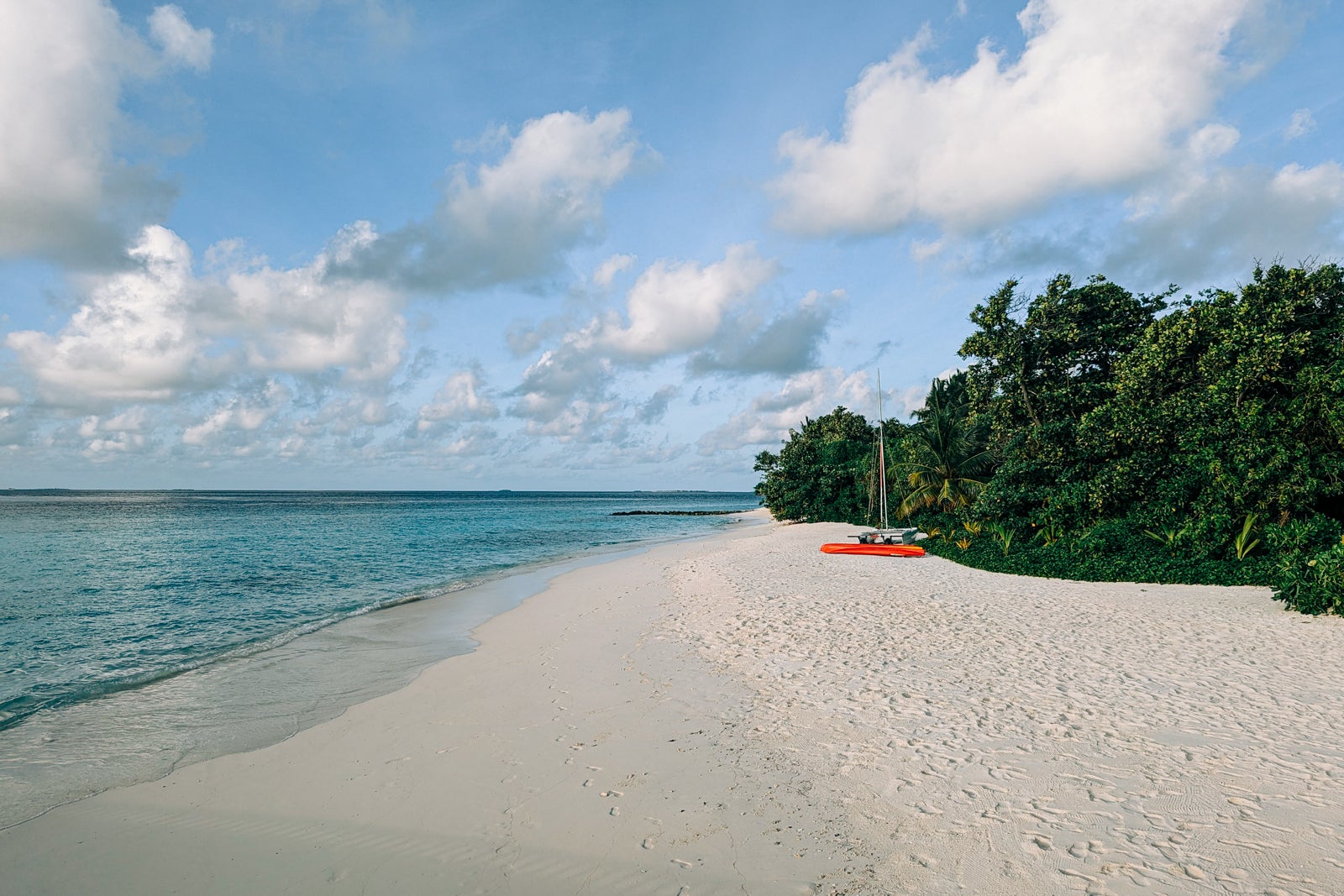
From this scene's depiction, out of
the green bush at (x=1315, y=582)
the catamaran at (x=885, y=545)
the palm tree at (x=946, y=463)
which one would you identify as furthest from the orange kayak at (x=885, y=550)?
the green bush at (x=1315, y=582)

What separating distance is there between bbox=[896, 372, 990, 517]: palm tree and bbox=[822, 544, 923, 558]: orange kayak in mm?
4464

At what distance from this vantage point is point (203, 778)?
5.96 meters

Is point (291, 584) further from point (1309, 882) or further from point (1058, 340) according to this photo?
point (1058, 340)

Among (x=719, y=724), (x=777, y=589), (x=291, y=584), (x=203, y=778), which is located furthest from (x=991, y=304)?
(x=291, y=584)

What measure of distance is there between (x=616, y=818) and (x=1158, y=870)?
3.57m

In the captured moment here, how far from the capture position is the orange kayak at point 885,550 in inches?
751

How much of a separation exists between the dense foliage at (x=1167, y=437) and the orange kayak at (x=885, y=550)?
48.0 inches

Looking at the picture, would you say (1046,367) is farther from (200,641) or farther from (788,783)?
(200,641)

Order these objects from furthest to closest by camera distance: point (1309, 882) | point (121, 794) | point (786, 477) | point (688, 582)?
1. point (786, 477)
2. point (688, 582)
3. point (121, 794)
4. point (1309, 882)

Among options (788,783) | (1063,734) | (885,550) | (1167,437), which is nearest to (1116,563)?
(1167,437)

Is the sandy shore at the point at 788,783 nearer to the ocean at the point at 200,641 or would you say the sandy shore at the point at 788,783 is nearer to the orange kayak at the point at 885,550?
the ocean at the point at 200,641

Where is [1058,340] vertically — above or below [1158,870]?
above

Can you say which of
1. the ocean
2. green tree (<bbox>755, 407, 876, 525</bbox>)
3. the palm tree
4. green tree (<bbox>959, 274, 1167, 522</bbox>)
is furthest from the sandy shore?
green tree (<bbox>755, 407, 876, 525</bbox>)

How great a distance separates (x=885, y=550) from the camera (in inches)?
761
